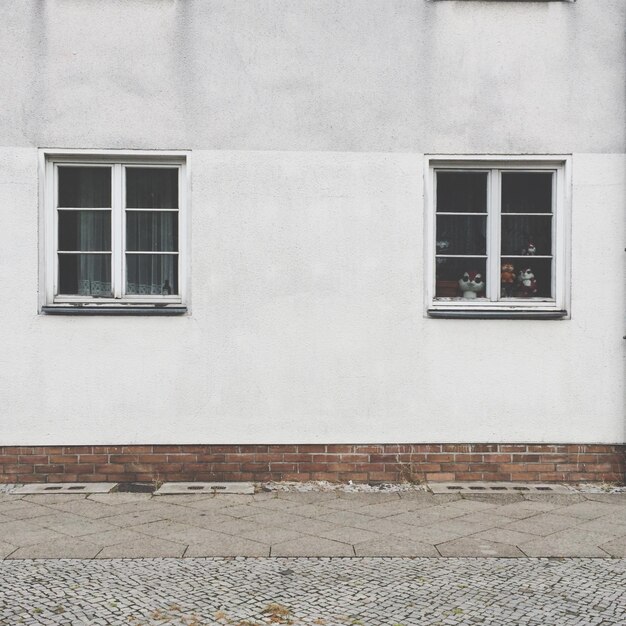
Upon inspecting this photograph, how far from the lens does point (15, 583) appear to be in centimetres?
504

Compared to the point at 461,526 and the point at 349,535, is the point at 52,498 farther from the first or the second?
the point at 461,526

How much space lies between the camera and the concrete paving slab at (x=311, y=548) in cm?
572

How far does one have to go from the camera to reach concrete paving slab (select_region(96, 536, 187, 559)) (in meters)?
5.65

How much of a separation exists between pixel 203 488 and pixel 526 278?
12.4 ft

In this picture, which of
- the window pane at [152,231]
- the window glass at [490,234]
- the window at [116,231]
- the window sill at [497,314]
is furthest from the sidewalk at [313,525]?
the window pane at [152,231]

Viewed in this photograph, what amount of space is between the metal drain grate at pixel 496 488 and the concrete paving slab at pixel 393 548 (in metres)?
1.63

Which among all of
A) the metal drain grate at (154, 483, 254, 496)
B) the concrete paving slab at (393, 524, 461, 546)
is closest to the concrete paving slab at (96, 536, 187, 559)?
the metal drain grate at (154, 483, 254, 496)

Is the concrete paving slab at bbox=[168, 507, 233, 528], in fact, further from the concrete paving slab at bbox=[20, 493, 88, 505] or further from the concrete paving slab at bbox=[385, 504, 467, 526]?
the concrete paving slab at bbox=[385, 504, 467, 526]

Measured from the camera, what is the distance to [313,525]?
6.43m

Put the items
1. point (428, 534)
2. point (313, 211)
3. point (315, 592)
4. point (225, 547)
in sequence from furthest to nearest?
point (313, 211)
point (428, 534)
point (225, 547)
point (315, 592)

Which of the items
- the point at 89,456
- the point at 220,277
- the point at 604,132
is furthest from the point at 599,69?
the point at 89,456

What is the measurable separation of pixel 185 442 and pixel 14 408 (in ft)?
5.45

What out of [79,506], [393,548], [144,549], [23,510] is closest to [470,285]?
[393,548]

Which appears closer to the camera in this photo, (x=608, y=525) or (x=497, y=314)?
(x=608, y=525)
